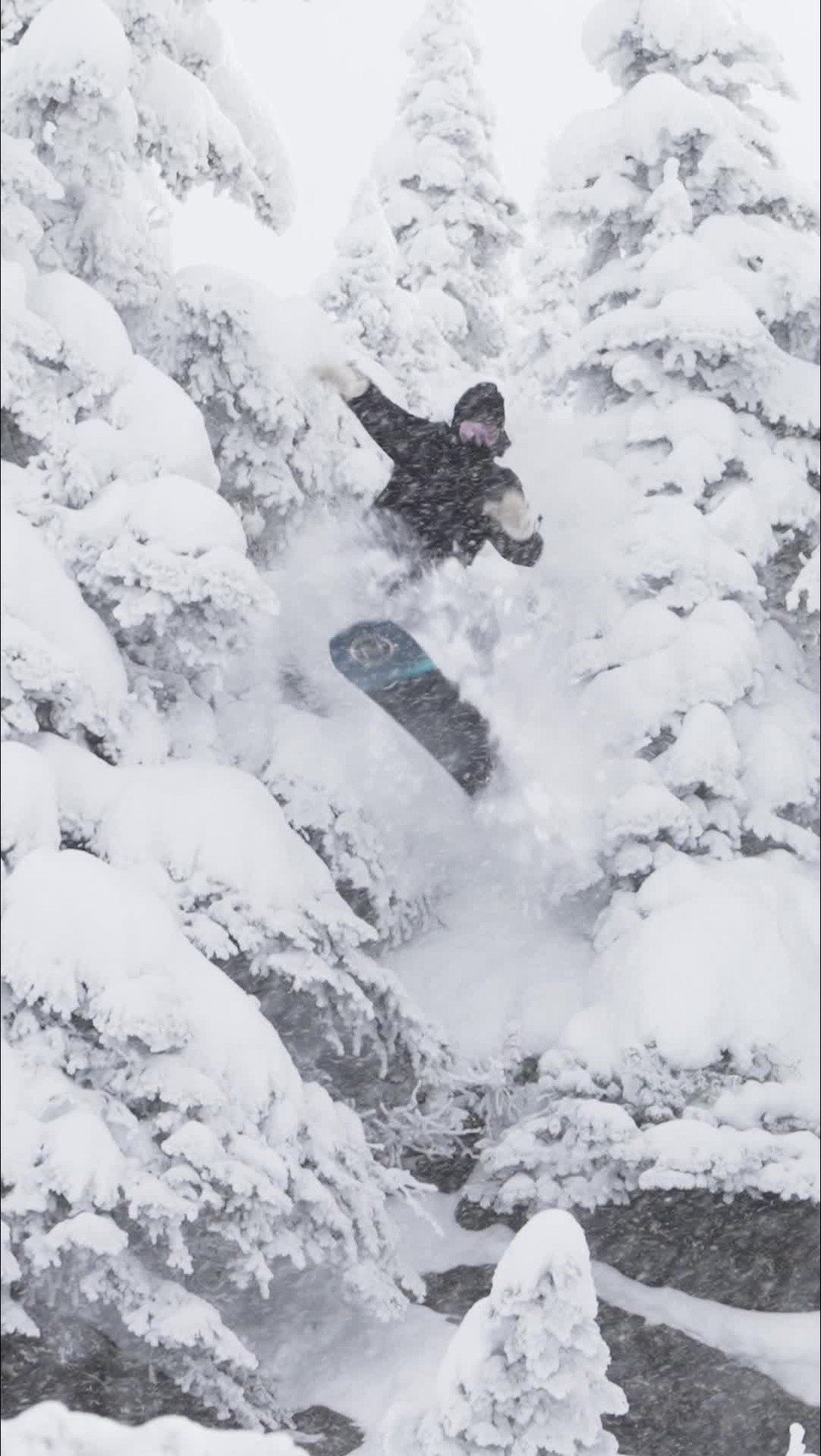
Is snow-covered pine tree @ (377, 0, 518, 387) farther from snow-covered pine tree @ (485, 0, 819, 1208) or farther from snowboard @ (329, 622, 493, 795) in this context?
snowboard @ (329, 622, 493, 795)

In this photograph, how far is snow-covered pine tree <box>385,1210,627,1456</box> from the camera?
6160 millimetres

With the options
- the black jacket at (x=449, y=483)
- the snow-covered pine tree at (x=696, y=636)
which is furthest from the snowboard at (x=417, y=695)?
the snow-covered pine tree at (x=696, y=636)

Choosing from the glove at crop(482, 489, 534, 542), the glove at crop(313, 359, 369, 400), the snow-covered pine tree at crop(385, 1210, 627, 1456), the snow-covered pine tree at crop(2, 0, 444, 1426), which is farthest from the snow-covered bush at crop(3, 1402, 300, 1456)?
the glove at crop(482, 489, 534, 542)

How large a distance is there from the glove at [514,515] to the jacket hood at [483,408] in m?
0.38

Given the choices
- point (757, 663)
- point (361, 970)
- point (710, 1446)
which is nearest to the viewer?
point (361, 970)

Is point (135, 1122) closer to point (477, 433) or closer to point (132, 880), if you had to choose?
point (132, 880)

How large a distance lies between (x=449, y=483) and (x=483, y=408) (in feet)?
2.15

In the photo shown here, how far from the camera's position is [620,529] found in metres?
12.5

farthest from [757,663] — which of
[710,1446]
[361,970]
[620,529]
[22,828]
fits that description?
[22,828]

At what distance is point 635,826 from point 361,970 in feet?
10.7

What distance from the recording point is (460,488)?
39.3 ft

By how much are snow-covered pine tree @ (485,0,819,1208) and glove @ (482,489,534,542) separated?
0.91m

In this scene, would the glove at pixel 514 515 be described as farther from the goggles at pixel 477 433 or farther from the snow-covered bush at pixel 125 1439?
the snow-covered bush at pixel 125 1439

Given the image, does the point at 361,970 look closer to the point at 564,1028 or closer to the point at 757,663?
the point at 564,1028
